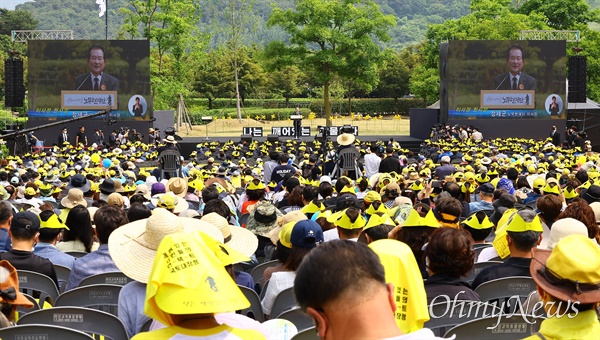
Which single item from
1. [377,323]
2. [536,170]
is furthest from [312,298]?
[536,170]

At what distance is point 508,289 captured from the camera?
5.37 m

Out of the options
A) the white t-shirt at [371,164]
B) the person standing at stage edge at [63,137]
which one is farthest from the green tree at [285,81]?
the white t-shirt at [371,164]

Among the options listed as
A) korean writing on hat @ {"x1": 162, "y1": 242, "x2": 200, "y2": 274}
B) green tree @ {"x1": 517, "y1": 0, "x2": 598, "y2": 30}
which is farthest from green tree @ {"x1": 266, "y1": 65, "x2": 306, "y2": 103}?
korean writing on hat @ {"x1": 162, "y1": 242, "x2": 200, "y2": 274}

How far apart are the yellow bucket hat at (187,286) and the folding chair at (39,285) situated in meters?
2.94

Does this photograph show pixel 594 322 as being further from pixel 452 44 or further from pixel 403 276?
pixel 452 44

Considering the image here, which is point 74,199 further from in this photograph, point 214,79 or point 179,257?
point 214,79

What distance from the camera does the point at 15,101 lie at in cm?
3631

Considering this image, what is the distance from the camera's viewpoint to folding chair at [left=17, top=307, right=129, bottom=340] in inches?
170

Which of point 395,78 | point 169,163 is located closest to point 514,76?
point 169,163

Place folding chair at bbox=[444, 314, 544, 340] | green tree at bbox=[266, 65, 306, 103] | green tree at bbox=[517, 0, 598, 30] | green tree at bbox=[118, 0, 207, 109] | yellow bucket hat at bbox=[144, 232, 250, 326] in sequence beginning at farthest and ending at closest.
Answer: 1. green tree at bbox=[266, 65, 306, 103]
2. green tree at bbox=[517, 0, 598, 30]
3. green tree at bbox=[118, 0, 207, 109]
4. folding chair at bbox=[444, 314, 544, 340]
5. yellow bucket hat at bbox=[144, 232, 250, 326]

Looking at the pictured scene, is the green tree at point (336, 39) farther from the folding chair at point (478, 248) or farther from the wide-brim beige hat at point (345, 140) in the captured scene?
the folding chair at point (478, 248)

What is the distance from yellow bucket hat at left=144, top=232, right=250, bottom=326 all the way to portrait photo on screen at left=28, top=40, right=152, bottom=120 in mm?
35646

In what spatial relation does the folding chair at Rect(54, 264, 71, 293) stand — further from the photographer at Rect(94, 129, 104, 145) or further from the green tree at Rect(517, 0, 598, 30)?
the green tree at Rect(517, 0, 598, 30)

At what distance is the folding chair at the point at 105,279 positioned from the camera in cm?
578
